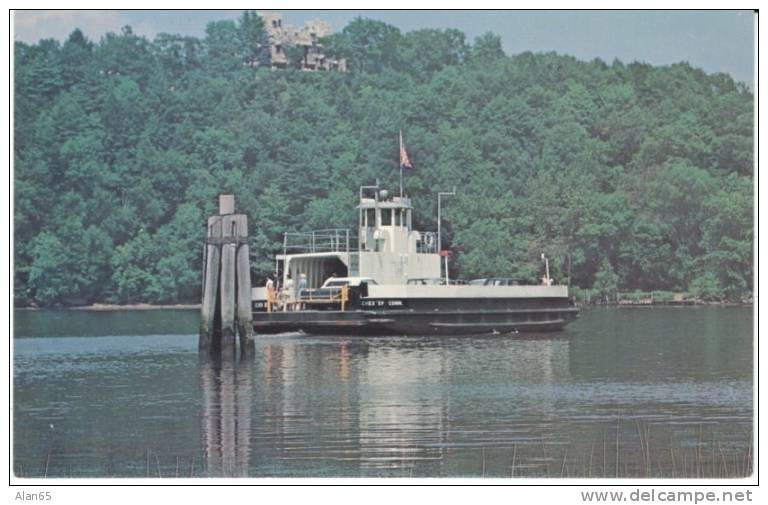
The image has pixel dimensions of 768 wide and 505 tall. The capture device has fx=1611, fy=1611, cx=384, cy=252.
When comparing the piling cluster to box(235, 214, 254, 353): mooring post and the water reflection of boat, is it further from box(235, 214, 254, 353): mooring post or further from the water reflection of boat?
the water reflection of boat

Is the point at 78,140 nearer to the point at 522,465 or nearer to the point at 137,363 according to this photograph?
the point at 137,363

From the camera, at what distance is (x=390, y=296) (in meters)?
45.4

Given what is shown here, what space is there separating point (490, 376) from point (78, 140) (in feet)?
205

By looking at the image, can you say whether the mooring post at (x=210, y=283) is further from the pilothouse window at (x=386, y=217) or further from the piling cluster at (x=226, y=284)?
the pilothouse window at (x=386, y=217)

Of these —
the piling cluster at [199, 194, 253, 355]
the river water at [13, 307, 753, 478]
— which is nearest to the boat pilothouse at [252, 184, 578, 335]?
the river water at [13, 307, 753, 478]

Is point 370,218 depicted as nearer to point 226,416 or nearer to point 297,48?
point 226,416

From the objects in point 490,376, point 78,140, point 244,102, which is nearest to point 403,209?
point 490,376

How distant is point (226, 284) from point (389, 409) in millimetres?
8329

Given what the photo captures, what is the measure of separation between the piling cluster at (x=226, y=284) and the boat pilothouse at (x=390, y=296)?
9.80 m

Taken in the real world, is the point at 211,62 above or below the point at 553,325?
above

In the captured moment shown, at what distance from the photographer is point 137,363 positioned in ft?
122

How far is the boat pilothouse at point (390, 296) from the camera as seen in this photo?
45219mm

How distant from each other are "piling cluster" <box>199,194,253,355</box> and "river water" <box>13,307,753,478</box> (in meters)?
0.68

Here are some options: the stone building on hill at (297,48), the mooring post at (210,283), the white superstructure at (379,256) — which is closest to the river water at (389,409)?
the mooring post at (210,283)
